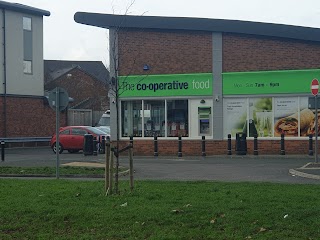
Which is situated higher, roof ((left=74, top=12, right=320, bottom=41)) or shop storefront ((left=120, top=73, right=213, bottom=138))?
roof ((left=74, top=12, right=320, bottom=41))

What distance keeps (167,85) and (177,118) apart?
5.53ft

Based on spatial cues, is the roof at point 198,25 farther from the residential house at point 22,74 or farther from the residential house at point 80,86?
the residential house at point 80,86

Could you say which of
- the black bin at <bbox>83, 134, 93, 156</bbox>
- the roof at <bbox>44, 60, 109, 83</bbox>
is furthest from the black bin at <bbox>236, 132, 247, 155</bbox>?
the roof at <bbox>44, 60, 109, 83</bbox>

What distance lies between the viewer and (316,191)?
36.0 feet

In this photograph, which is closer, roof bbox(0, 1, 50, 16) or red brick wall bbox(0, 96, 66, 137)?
roof bbox(0, 1, 50, 16)

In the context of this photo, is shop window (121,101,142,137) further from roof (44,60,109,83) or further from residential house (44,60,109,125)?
roof (44,60,109,83)

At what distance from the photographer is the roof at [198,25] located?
1009 inches

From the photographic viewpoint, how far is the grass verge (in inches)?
292

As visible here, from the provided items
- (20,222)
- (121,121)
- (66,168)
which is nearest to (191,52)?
(121,121)

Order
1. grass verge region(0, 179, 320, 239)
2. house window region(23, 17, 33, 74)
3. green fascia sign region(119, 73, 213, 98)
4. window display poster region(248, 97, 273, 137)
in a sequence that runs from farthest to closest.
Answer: house window region(23, 17, 33, 74)
green fascia sign region(119, 73, 213, 98)
window display poster region(248, 97, 273, 137)
grass verge region(0, 179, 320, 239)

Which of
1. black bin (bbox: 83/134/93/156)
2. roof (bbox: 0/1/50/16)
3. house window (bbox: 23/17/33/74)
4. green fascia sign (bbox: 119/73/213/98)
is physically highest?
roof (bbox: 0/1/50/16)

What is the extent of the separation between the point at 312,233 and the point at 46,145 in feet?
127

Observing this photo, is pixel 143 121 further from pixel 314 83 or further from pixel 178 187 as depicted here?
pixel 178 187

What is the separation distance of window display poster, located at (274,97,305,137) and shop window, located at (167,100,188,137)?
4313 millimetres
